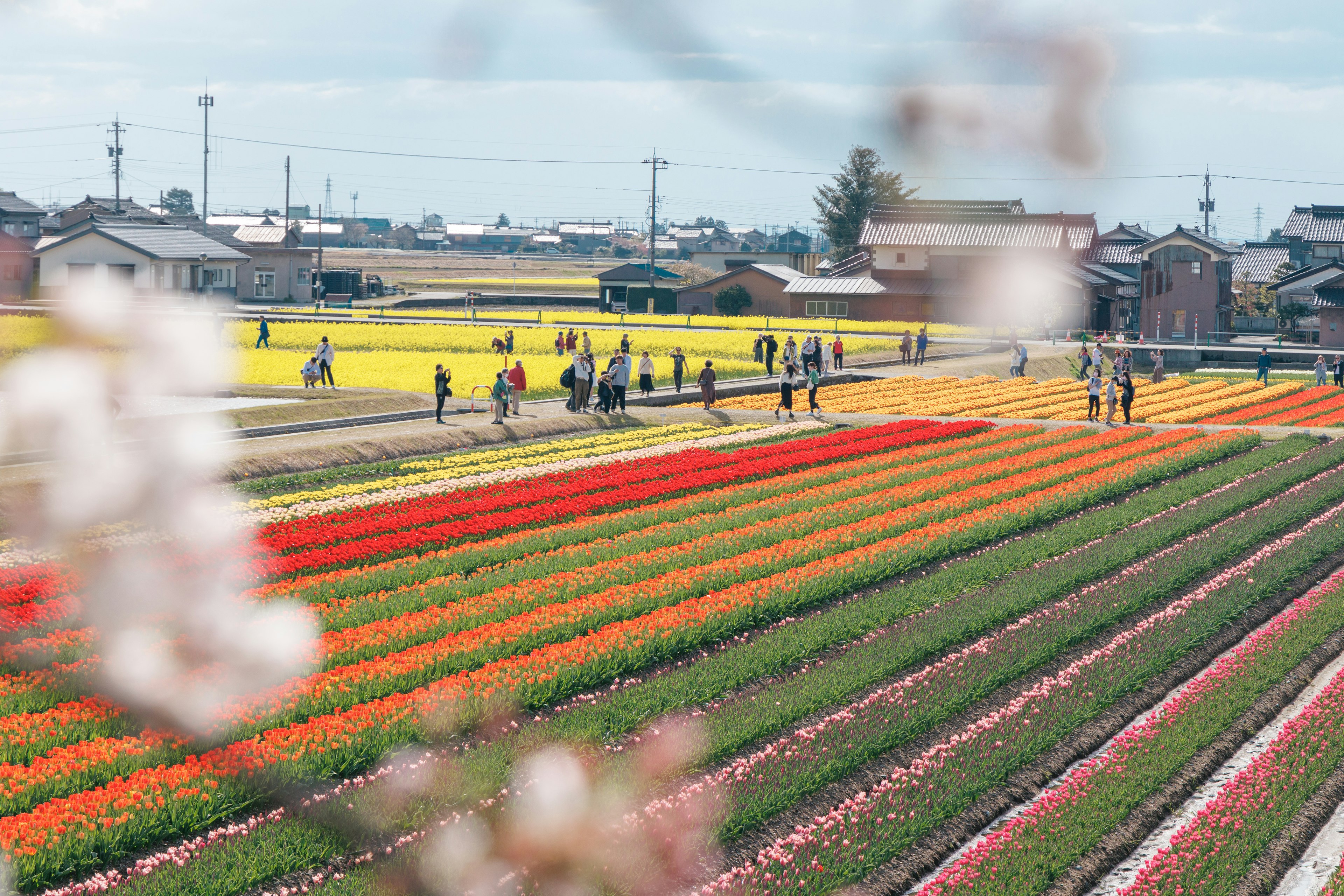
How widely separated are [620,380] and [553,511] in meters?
16.1

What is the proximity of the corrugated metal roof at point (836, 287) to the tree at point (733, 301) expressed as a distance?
4901 mm

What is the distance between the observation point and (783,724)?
1420 cm

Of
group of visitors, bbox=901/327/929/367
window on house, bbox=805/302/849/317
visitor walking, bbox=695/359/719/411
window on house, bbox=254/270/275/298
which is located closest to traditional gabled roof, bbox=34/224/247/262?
visitor walking, bbox=695/359/719/411

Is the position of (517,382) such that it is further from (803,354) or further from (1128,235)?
(1128,235)

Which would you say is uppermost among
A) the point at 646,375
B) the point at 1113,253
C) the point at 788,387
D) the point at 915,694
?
the point at 1113,253

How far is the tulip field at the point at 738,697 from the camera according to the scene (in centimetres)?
1130

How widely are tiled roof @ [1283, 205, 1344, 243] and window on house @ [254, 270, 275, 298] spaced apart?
77.6m

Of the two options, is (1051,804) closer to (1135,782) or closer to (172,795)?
(1135,782)

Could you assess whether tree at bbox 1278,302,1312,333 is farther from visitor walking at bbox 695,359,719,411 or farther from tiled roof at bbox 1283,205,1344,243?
visitor walking at bbox 695,359,719,411

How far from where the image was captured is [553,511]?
2569cm

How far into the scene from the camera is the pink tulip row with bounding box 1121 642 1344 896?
10984 mm

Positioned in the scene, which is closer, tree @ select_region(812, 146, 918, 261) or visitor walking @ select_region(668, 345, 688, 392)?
visitor walking @ select_region(668, 345, 688, 392)

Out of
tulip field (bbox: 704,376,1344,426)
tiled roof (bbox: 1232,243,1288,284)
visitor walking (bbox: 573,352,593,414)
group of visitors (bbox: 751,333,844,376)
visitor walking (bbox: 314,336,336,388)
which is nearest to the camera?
visitor walking (bbox: 573,352,593,414)

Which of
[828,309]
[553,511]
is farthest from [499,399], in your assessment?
[828,309]
